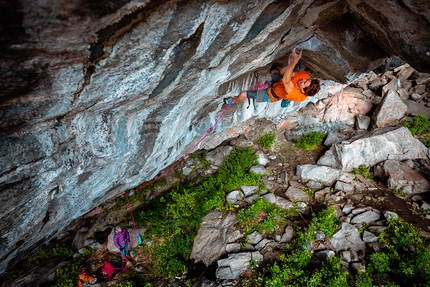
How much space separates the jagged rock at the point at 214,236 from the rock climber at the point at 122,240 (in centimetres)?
239

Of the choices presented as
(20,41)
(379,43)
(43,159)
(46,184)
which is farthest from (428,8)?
(46,184)

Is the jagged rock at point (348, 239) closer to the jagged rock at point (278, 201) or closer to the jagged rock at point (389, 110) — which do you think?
the jagged rock at point (278, 201)

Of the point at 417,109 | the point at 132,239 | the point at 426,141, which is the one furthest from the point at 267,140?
the point at 132,239

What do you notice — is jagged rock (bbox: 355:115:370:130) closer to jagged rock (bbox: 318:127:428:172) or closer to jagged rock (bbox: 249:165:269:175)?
jagged rock (bbox: 318:127:428:172)

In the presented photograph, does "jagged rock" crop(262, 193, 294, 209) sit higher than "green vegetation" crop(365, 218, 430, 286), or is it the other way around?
"jagged rock" crop(262, 193, 294, 209)

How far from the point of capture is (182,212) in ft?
29.8

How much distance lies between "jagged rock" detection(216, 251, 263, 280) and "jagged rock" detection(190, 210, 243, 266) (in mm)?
452

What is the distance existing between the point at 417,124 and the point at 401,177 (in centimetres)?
309

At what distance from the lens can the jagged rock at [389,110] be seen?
10.4 metres

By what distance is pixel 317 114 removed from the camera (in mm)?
11398

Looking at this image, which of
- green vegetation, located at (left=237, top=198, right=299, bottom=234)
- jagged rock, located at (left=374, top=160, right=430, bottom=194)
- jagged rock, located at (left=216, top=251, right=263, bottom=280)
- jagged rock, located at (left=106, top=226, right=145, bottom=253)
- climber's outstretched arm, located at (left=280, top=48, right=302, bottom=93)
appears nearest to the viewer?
climber's outstretched arm, located at (left=280, top=48, right=302, bottom=93)

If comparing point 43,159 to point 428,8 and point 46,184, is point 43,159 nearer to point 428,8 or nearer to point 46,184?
point 46,184

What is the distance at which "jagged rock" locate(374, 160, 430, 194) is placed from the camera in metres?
8.37

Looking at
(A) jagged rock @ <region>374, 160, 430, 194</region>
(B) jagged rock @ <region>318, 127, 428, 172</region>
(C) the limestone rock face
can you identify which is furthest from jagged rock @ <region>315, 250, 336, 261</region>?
(C) the limestone rock face
